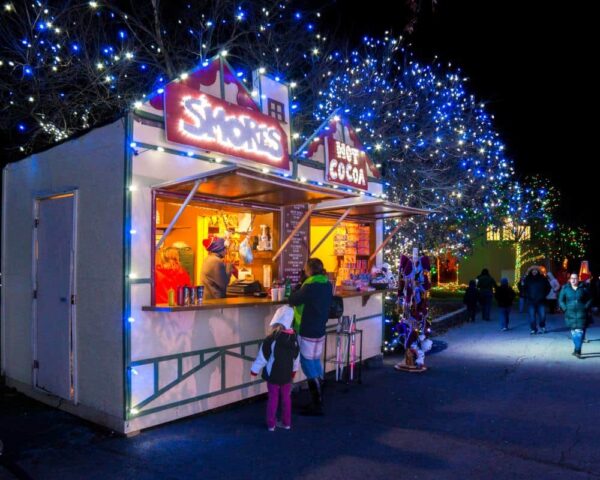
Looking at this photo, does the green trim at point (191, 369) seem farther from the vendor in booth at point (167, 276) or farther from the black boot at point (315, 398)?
the black boot at point (315, 398)

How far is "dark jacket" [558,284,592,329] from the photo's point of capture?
10.6 m

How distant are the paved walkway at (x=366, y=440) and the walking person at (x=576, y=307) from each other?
7.37 feet

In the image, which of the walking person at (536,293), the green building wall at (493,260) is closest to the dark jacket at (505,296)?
the walking person at (536,293)

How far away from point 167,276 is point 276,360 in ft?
6.21

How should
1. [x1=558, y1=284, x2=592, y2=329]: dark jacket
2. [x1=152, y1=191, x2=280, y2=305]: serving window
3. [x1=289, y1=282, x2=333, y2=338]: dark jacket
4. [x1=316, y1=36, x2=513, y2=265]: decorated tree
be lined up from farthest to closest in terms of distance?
[x1=316, y1=36, x2=513, y2=265]: decorated tree < [x1=558, y1=284, x2=592, y2=329]: dark jacket < [x1=152, y1=191, x2=280, y2=305]: serving window < [x1=289, y1=282, x2=333, y2=338]: dark jacket

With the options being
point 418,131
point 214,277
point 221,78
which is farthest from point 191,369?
point 418,131

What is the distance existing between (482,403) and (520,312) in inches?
561

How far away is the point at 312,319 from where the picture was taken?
662cm

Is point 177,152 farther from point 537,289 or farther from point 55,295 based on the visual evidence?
point 537,289

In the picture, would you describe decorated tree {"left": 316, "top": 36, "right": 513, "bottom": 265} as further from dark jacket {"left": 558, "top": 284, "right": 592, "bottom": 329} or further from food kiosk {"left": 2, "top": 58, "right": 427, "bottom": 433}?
food kiosk {"left": 2, "top": 58, "right": 427, "bottom": 433}

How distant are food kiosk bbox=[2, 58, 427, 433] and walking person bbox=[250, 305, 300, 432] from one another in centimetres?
83

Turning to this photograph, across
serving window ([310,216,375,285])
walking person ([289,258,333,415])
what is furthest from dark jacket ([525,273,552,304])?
walking person ([289,258,333,415])

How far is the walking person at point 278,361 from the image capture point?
5941mm

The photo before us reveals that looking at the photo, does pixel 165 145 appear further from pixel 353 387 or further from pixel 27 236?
pixel 353 387
